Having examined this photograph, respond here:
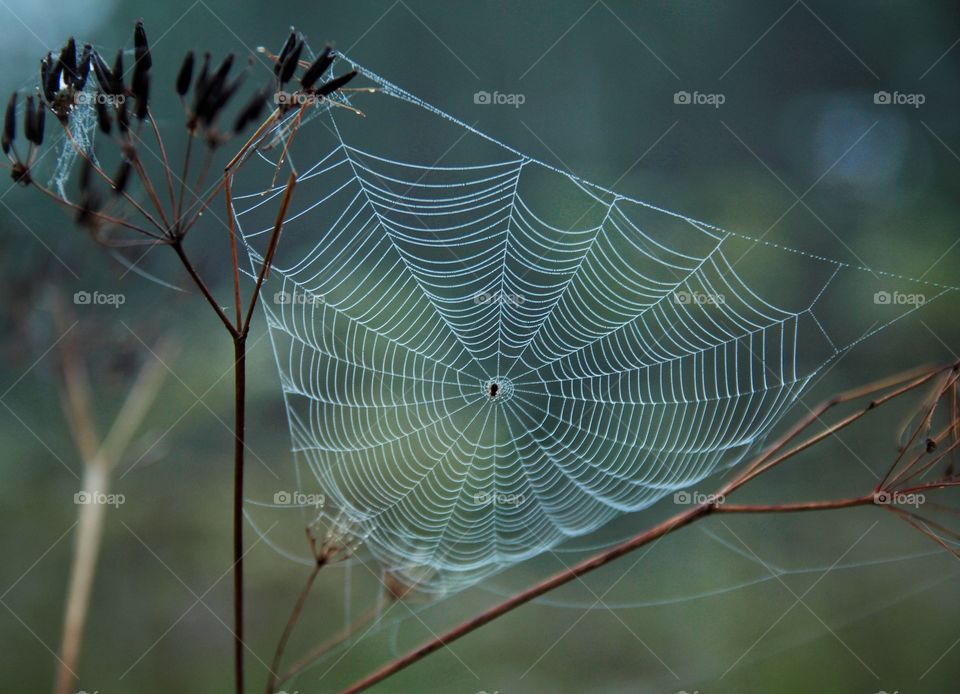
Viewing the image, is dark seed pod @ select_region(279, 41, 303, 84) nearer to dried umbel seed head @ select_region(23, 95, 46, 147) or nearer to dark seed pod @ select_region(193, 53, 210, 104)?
dark seed pod @ select_region(193, 53, 210, 104)

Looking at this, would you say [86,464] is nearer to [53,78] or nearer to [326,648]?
[326,648]

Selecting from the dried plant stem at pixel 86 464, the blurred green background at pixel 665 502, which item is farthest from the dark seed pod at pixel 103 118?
the blurred green background at pixel 665 502

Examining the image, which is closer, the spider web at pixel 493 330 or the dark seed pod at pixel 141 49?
the dark seed pod at pixel 141 49

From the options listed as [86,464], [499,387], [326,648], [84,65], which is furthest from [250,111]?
[499,387]

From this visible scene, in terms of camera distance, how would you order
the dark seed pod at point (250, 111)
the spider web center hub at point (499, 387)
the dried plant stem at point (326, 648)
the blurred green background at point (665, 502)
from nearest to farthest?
the dark seed pod at point (250, 111) → the dried plant stem at point (326, 648) → the spider web center hub at point (499, 387) → the blurred green background at point (665, 502)

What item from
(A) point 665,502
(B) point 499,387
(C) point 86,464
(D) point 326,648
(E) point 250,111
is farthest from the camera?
(A) point 665,502

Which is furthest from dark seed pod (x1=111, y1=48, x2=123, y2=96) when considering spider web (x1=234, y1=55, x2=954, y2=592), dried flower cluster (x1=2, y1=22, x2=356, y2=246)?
spider web (x1=234, y1=55, x2=954, y2=592)

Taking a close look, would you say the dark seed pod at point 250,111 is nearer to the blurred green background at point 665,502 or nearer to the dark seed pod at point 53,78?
the dark seed pod at point 53,78
